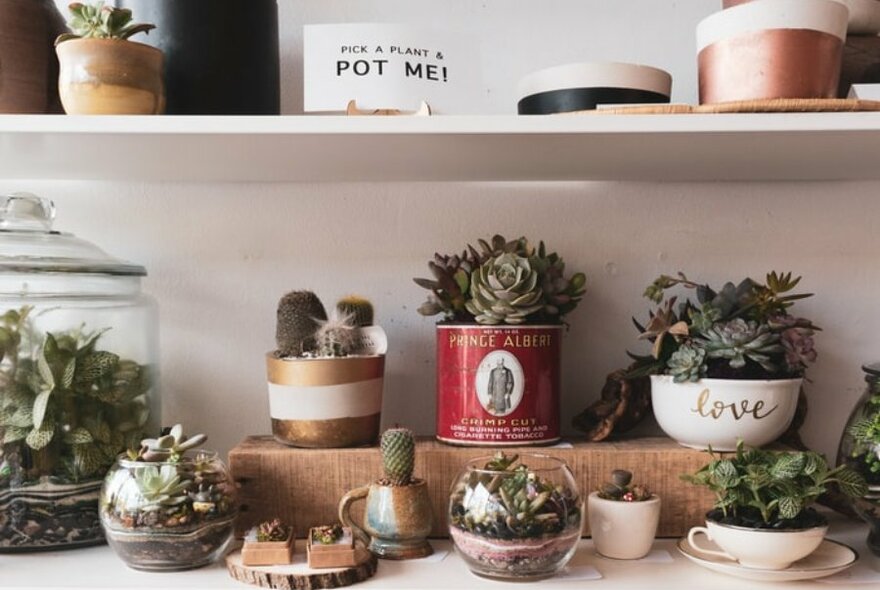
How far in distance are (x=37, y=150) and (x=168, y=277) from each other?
20 centimetres

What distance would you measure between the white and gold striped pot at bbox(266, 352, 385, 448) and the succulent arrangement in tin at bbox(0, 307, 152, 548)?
139mm

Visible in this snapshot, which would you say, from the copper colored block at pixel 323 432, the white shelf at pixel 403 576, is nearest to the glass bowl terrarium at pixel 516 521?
the white shelf at pixel 403 576

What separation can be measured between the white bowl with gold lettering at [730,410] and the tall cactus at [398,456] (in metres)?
0.24

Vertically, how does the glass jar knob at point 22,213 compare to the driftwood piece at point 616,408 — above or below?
above

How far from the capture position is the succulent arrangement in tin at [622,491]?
695 mm

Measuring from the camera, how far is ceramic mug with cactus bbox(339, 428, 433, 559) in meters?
0.69

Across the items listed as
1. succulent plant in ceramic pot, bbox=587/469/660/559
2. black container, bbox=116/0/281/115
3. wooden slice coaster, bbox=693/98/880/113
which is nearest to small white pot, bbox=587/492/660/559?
succulent plant in ceramic pot, bbox=587/469/660/559

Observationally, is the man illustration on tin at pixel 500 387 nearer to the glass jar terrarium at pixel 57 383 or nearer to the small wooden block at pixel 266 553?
the small wooden block at pixel 266 553

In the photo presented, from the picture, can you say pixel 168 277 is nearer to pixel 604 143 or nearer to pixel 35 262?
pixel 35 262

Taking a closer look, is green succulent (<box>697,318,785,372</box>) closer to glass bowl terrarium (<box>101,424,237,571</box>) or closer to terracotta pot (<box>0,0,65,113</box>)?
glass bowl terrarium (<box>101,424,237,571</box>)

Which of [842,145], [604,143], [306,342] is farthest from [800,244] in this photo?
[306,342]

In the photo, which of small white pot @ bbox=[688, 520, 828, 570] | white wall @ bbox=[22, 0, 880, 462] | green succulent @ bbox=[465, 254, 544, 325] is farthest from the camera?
white wall @ bbox=[22, 0, 880, 462]

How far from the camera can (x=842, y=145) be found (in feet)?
2.26

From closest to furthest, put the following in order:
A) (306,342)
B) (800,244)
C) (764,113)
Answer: (764,113)
(306,342)
(800,244)
